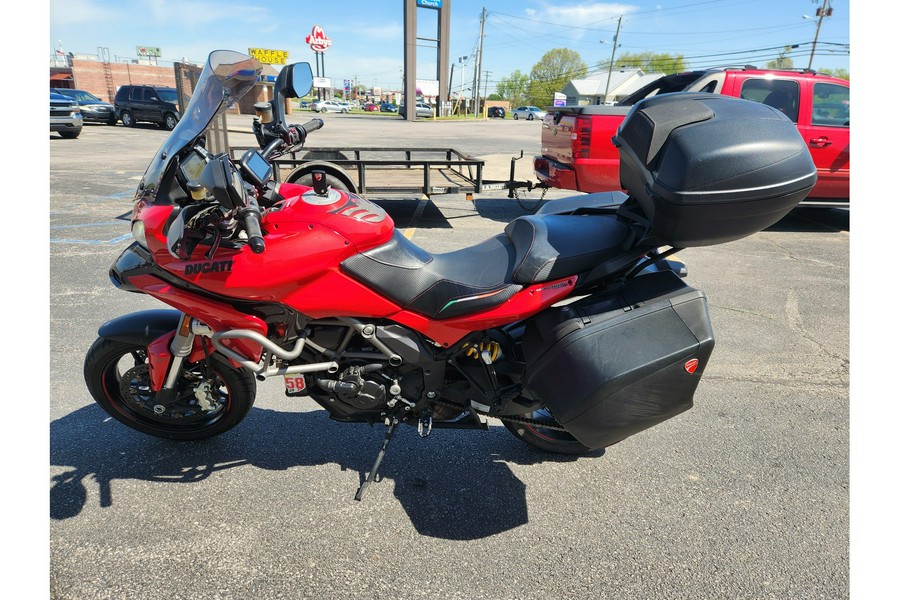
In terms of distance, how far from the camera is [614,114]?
7.00 m

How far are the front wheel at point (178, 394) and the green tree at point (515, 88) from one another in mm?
96776

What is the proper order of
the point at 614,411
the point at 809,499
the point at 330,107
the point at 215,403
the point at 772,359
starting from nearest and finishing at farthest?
the point at 614,411 → the point at 809,499 → the point at 215,403 → the point at 772,359 → the point at 330,107

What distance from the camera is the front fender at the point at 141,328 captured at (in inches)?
101

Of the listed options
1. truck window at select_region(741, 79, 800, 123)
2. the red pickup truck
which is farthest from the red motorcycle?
truck window at select_region(741, 79, 800, 123)

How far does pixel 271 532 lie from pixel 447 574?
31.6 inches

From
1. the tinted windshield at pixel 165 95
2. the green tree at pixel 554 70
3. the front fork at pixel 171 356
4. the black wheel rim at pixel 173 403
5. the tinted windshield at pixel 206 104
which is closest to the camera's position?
the tinted windshield at pixel 206 104

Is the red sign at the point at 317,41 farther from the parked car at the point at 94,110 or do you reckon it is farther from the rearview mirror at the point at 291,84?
the rearview mirror at the point at 291,84

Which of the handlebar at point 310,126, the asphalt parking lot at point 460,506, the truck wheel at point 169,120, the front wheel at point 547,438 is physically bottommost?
the asphalt parking lot at point 460,506

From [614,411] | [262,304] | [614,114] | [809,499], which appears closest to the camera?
[614,411]

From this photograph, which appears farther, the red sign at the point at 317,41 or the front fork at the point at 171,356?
the red sign at the point at 317,41

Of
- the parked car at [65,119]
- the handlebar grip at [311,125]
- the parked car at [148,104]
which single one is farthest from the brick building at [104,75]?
the handlebar grip at [311,125]

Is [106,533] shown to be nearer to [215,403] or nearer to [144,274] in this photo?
[215,403]

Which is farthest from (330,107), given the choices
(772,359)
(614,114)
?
(772,359)

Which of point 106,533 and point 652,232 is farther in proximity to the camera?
point 106,533
